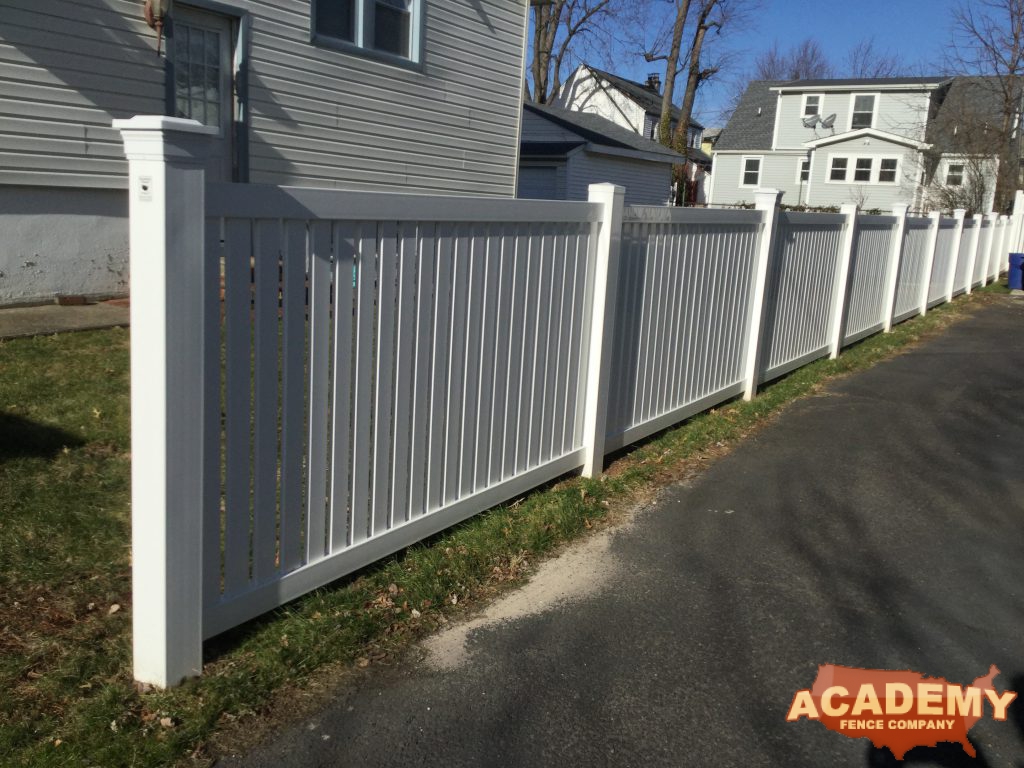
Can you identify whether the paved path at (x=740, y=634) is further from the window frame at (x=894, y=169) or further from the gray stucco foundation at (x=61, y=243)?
the window frame at (x=894, y=169)

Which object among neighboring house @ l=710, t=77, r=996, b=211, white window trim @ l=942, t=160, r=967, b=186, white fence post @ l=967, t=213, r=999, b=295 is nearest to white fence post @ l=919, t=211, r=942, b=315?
white fence post @ l=967, t=213, r=999, b=295

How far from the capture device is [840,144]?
4181cm

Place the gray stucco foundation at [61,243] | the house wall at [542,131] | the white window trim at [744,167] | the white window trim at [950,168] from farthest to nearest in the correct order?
the white window trim at [744,167]
the white window trim at [950,168]
the house wall at [542,131]
the gray stucco foundation at [61,243]

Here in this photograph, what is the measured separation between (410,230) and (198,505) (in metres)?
1.42

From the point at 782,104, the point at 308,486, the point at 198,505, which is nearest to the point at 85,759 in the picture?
the point at 198,505

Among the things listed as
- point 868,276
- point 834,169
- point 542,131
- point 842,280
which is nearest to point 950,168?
point 834,169

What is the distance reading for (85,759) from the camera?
2.70 m

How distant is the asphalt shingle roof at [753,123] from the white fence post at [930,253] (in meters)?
33.4

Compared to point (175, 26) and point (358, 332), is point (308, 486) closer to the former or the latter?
point (358, 332)

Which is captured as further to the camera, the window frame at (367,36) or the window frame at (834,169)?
the window frame at (834,169)

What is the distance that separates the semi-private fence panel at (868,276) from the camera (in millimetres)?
10312

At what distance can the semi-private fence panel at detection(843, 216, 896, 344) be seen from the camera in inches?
406
